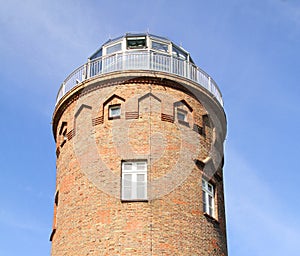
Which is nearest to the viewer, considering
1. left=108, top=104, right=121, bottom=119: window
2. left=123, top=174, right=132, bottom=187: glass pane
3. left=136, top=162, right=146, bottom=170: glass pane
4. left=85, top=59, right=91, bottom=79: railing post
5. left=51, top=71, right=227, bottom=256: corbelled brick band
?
left=51, top=71, right=227, bottom=256: corbelled brick band

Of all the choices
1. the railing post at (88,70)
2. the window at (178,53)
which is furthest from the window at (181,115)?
the railing post at (88,70)

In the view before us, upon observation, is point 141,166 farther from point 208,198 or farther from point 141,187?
point 208,198

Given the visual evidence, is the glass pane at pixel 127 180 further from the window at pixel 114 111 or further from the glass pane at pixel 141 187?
the window at pixel 114 111

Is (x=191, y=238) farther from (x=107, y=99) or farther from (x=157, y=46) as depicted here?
(x=157, y=46)

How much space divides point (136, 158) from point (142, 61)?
470 centimetres

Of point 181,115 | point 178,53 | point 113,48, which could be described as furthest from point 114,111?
point 178,53

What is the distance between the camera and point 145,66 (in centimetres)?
2550

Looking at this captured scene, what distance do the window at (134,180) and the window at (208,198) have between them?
2.69 meters

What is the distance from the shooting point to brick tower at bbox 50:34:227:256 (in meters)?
22.2

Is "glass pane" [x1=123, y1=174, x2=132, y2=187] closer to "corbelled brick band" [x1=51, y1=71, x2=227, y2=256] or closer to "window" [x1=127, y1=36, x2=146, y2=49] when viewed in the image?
"corbelled brick band" [x1=51, y1=71, x2=227, y2=256]

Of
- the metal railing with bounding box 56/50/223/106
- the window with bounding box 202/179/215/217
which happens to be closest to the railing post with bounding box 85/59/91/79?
the metal railing with bounding box 56/50/223/106

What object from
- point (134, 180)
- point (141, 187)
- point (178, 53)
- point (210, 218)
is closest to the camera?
point (141, 187)

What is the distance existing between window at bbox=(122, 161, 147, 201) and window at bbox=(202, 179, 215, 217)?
2.69 metres

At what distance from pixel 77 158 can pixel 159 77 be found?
4774 mm
